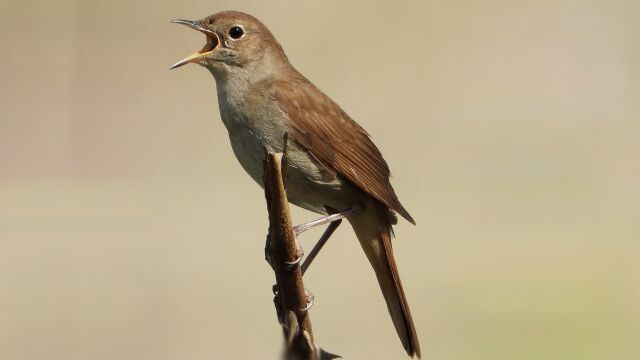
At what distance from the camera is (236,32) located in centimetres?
476

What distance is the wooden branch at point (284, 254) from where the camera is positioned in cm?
355

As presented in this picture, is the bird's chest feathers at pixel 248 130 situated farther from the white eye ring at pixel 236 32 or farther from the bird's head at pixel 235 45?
the white eye ring at pixel 236 32

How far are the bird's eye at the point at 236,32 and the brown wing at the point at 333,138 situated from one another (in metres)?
0.29

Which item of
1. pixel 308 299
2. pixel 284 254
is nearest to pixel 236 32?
pixel 308 299

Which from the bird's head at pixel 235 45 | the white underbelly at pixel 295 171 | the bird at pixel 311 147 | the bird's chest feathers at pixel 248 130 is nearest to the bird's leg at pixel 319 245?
the bird at pixel 311 147

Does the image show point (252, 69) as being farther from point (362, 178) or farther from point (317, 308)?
point (317, 308)

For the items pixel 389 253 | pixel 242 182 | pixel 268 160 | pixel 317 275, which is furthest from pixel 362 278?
pixel 268 160

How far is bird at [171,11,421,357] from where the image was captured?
433 centimetres

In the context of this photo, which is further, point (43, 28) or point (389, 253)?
point (43, 28)

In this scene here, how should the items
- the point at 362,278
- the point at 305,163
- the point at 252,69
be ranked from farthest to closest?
the point at 362,278
the point at 252,69
the point at 305,163

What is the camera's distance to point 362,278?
883 centimetres

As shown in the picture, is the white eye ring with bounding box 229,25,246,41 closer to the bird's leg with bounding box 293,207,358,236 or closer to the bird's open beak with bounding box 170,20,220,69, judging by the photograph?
the bird's open beak with bounding box 170,20,220,69

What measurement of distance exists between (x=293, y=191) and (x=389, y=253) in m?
0.41

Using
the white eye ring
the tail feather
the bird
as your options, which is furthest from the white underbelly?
the white eye ring
